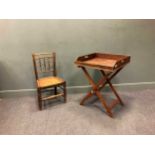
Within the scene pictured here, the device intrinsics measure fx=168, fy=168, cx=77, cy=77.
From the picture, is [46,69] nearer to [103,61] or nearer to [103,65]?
[103,61]

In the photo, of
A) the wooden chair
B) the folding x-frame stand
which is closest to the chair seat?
the wooden chair

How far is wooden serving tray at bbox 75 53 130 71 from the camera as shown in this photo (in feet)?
7.45

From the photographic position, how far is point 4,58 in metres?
2.99

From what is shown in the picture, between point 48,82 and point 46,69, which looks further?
point 46,69

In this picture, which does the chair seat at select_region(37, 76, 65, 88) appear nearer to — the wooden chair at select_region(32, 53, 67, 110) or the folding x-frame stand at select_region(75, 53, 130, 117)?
the wooden chair at select_region(32, 53, 67, 110)

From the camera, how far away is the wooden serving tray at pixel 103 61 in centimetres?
227

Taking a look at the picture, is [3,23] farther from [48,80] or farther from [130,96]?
[130,96]

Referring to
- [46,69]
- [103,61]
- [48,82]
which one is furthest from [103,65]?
→ [46,69]

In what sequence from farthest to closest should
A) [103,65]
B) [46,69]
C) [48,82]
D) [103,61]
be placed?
[46,69] → [48,82] → [103,61] → [103,65]

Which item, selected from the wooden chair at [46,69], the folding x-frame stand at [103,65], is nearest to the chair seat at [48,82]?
the wooden chair at [46,69]

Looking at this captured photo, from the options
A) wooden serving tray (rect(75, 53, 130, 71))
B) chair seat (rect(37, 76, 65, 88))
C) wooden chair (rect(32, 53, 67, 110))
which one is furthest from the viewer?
wooden chair (rect(32, 53, 67, 110))

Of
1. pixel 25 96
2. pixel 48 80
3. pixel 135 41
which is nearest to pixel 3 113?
pixel 25 96

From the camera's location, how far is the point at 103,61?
2.60 m
